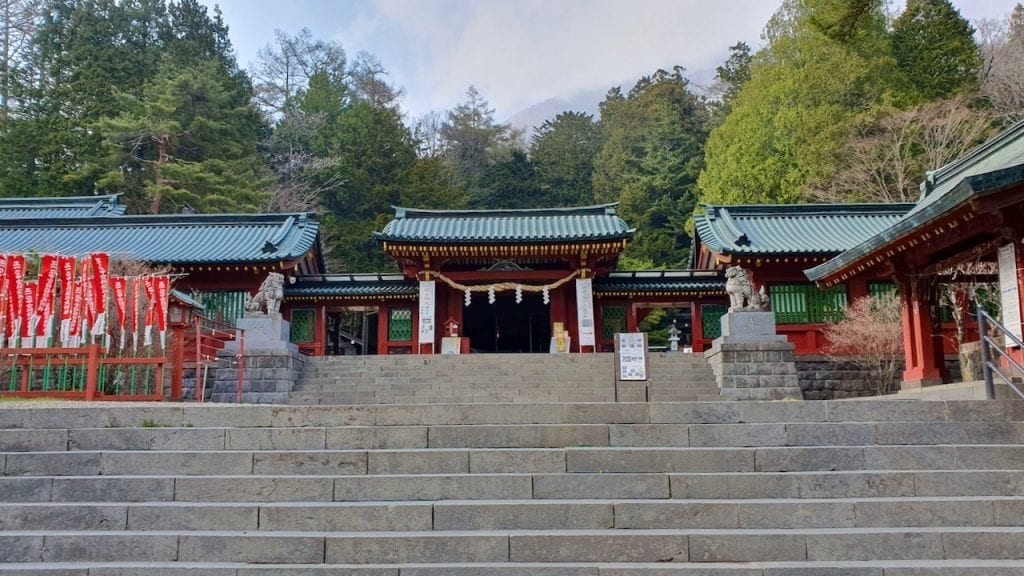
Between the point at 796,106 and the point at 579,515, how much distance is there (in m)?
24.0

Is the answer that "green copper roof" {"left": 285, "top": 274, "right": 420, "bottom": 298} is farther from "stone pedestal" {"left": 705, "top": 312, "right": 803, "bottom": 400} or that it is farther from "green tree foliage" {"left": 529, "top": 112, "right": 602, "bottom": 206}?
"green tree foliage" {"left": 529, "top": 112, "right": 602, "bottom": 206}

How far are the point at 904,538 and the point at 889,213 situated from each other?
18.3m

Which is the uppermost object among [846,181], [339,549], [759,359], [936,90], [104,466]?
[936,90]

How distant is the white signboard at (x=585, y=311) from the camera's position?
19688 millimetres

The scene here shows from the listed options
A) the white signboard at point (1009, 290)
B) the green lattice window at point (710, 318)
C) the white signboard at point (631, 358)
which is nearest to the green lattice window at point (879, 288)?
the green lattice window at point (710, 318)

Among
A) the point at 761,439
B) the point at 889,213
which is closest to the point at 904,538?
the point at 761,439

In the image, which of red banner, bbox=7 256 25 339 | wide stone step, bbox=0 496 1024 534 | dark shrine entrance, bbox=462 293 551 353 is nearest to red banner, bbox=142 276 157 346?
red banner, bbox=7 256 25 339

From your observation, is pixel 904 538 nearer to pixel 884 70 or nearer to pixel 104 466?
pixel 104 466

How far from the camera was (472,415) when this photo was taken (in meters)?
6.76

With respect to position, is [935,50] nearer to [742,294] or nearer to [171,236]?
[742,294]

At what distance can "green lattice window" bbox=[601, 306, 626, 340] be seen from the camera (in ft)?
68.1

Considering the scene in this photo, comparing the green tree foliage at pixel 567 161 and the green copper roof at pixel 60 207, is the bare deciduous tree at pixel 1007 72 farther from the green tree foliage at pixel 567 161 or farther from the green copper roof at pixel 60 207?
the green copper roof at pixel 60 207

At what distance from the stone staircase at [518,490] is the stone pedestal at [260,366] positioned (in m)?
7.45

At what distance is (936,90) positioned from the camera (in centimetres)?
2664
